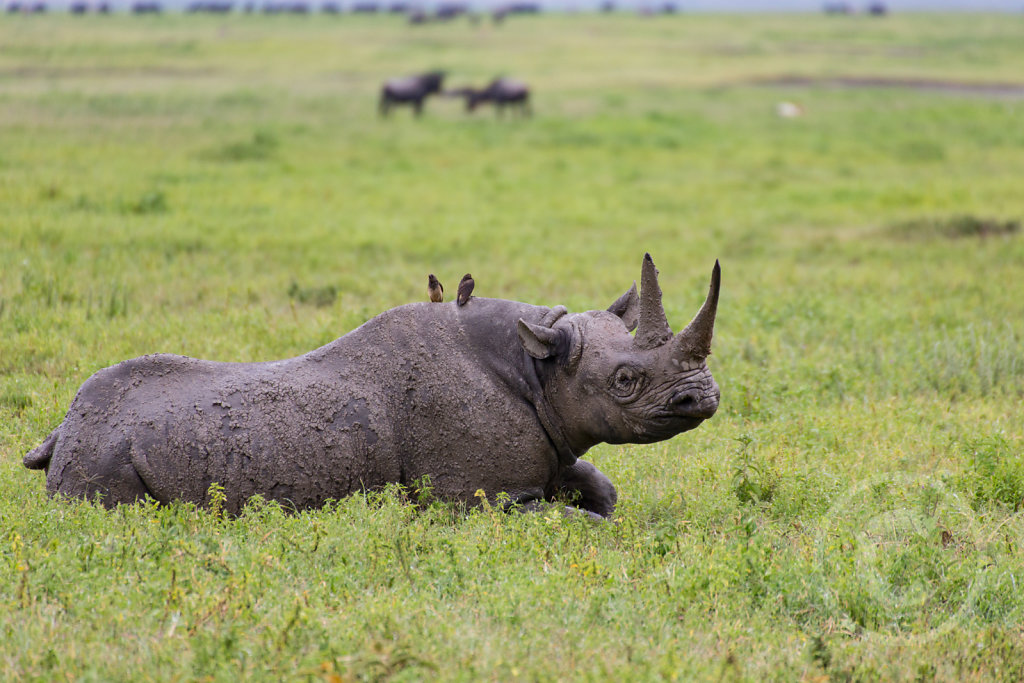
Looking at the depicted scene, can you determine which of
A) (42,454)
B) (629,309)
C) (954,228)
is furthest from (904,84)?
(42,454)

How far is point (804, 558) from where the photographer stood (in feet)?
18.7

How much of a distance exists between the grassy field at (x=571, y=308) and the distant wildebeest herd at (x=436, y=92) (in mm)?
5871

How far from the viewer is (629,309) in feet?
21.2

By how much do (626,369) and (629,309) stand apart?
0.61 metres

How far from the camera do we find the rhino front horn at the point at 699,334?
5.57 meters

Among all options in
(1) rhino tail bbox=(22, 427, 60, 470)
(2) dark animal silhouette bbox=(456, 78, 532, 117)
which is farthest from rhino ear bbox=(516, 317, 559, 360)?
(2) dark animal silhouette bbox=(456, 78, 532, 117)

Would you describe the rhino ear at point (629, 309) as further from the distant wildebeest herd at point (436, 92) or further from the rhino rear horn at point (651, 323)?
the distant wildebeest herd at point (436, 92)

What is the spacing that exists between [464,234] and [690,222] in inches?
149

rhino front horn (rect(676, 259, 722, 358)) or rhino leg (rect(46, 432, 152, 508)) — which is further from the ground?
rhino front horn (rect(676, 259, 722, 358))

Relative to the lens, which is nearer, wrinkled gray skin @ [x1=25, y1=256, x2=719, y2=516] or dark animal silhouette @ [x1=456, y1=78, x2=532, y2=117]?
wrinkled gray skin @ [x1=25, y1=256, x2=719, y2=516]

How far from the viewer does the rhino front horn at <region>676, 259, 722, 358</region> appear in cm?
557
